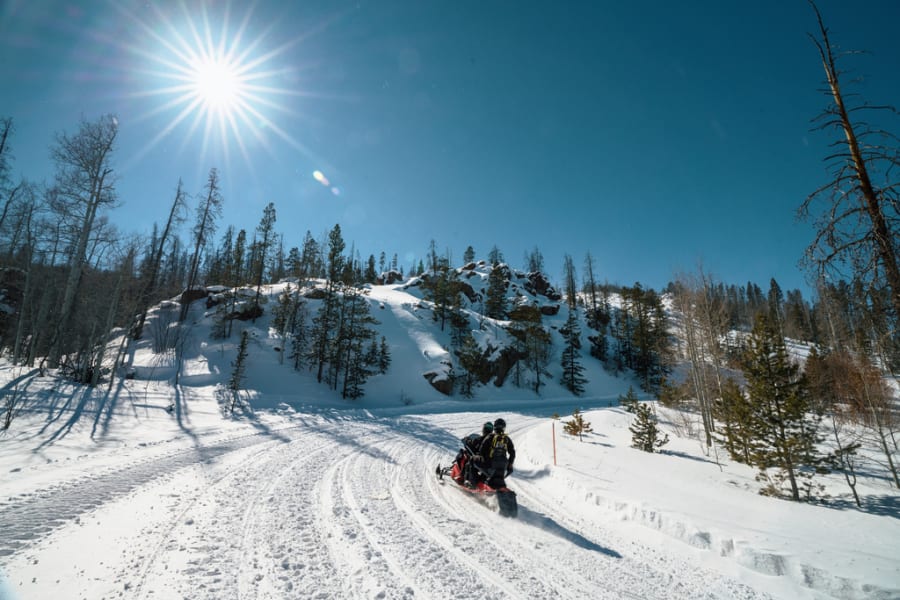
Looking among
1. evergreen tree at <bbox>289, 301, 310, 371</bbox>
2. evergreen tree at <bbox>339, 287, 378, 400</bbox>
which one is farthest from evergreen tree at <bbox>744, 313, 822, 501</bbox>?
evergreen tree at <bbox>289, 301, 310, 371</bbox>

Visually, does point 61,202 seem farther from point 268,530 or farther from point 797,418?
point 797,418

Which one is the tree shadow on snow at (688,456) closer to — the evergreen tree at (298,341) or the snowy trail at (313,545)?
the snowy trail at (313,545)

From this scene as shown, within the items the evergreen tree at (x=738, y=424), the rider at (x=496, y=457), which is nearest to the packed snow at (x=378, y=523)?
the rider at (x=496, y=457)

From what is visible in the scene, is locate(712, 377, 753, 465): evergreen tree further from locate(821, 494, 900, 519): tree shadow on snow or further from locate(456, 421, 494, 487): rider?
locate(456, 421, 494, 487): rider

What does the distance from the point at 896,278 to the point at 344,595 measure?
9297 millimetres

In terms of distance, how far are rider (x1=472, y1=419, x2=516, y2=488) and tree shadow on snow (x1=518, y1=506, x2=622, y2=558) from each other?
0.71 m

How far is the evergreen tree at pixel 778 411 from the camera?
793cm

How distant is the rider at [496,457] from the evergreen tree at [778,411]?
6.59 metres

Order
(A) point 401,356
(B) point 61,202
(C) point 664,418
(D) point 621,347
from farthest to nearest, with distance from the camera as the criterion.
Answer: (D) point 621,347 → (A) point 401,356 → (C) point 664,418 → (B) point 61,202

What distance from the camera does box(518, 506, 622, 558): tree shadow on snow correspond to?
509cm

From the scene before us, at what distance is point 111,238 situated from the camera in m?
17.9

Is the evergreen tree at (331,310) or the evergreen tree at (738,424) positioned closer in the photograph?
the evergreen tree at (738,424)

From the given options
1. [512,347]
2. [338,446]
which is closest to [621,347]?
[512,347]

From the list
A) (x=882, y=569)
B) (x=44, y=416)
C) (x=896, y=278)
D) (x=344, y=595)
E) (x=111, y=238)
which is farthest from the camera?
(x=111, y=238)
